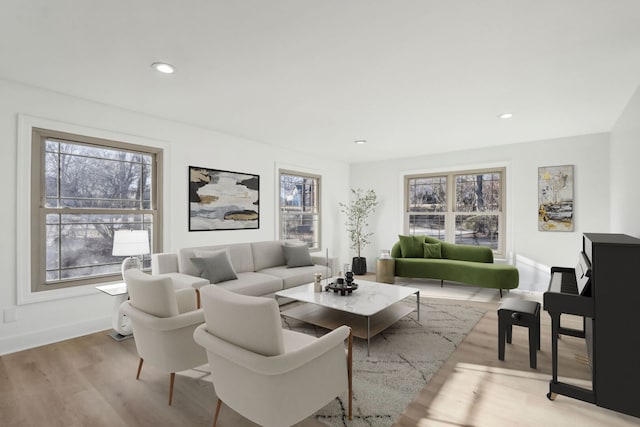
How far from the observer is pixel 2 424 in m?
1.97

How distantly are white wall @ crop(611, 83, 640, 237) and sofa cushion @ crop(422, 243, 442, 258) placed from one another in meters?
2.42

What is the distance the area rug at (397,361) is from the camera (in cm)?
208

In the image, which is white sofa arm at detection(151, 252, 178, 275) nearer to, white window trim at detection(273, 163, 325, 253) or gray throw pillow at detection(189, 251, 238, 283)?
gray throw pillow at detection(189, 251, 238, 283)

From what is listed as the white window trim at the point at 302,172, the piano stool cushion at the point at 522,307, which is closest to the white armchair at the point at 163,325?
the piano stool cushion at the point at 522,307

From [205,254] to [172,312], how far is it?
6.22 ft

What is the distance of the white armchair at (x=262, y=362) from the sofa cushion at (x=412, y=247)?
14.4 ft

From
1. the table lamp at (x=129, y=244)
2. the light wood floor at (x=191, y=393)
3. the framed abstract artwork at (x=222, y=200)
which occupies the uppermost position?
the framed abstract artwork at (x=222, y=200)

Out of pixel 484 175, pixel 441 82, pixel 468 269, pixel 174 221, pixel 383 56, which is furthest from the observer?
pixel 484 175

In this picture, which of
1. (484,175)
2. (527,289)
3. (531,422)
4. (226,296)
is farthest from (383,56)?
(527,289)

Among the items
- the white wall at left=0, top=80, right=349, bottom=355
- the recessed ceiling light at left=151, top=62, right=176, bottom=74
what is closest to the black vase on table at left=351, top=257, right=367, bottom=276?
the white wall at left=0, top=80, right=349, bottom=355

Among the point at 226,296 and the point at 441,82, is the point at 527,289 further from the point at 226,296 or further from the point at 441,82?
the point at 226,296

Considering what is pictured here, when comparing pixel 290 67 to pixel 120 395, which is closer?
pixel 120 395

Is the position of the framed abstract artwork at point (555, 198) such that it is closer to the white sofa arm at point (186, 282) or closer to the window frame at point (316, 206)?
the window frame at point (316, 206)

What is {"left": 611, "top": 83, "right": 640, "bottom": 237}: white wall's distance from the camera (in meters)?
3.10
